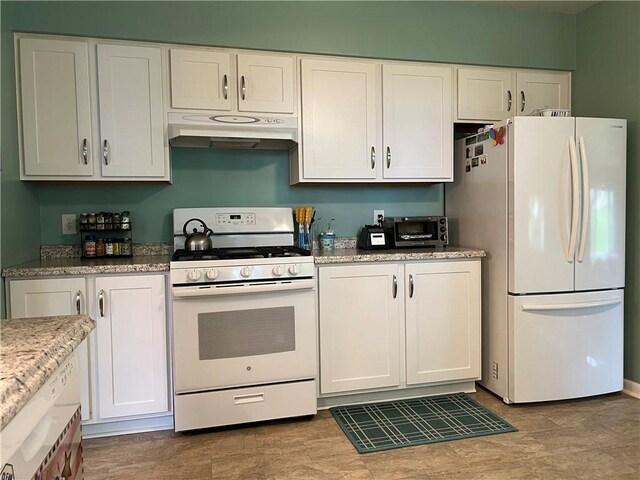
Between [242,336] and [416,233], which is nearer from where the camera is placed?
[242,336]

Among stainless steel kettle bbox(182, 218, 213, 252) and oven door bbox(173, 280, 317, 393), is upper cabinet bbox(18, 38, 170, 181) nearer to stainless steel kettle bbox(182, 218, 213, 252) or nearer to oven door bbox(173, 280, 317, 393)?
stainless steel kettle bbox(182, 218, 213, 252)

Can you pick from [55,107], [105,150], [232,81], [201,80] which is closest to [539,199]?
[232,81]

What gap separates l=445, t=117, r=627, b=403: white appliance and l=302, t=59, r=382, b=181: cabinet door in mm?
747

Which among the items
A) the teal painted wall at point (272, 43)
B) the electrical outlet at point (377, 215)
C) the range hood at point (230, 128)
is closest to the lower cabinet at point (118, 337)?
the teal painted wall at point (272, 43)

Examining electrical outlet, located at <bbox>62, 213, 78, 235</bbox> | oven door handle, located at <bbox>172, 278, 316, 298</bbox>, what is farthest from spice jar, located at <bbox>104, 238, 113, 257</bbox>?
oven door handle, located at <bbox>172, 278, 316, 298</bbox>

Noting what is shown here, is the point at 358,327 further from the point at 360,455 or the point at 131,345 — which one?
the point at 131,345

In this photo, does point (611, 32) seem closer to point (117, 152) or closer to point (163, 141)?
point (163, 141)

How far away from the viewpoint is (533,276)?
8.72ft

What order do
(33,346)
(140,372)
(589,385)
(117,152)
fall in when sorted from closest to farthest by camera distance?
1. (33,346)
2. (140,372)
3. (117,152)
4. (589,385)

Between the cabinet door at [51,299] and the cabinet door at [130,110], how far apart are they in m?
0.68

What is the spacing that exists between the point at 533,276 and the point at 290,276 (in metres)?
1.42

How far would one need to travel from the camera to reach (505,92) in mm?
3131

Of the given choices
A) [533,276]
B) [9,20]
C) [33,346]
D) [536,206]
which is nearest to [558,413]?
[533,276]

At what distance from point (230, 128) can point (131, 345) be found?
1.30m
